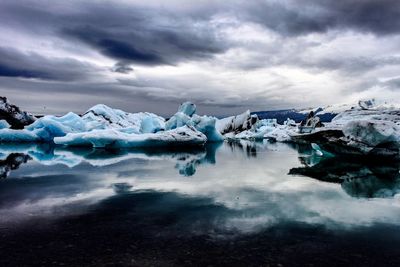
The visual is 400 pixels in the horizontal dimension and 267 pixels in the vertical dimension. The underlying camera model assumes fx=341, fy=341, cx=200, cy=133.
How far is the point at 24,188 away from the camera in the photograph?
774 centimetres

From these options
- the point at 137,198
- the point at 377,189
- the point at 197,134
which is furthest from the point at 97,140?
the point at 377,189

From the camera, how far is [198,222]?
5.04m

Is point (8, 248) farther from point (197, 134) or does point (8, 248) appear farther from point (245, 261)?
point (197, 134)

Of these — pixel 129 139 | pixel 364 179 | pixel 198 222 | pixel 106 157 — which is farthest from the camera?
pixel 129 139

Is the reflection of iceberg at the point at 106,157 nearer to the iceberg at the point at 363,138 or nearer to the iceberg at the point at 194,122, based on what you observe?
the iceberg at the point at 363,138

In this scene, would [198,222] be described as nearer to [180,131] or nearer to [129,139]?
[129,139]

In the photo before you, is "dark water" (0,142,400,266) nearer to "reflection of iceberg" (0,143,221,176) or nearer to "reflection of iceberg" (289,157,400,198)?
"reflection of iceberg" (289,157,400,198)

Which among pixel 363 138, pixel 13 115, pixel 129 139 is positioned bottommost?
pixel 129 139

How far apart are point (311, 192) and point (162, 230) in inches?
163

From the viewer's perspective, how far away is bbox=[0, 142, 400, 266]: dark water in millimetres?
3721

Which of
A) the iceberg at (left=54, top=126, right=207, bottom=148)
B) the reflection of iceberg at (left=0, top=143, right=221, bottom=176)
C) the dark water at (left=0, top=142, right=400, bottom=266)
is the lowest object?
the dark water at (left=0, top=142, right=400, bottom=266)

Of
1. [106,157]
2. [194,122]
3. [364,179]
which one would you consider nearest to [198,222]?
[364,179]

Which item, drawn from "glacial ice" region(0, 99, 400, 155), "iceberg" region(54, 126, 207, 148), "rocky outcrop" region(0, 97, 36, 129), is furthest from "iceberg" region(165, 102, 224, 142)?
"rocky outcrop" region(0, 97, 36, 129)

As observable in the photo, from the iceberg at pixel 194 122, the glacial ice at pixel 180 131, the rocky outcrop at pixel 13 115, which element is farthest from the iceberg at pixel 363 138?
the rocky outcrop at pixel 13 115
